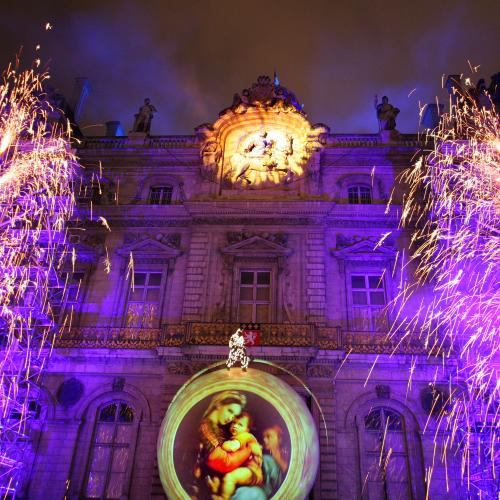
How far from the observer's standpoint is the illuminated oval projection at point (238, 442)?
Answer: 39.0ft

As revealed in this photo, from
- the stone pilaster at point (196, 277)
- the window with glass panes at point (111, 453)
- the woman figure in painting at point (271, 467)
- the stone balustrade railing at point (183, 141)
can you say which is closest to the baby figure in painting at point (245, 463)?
the woman figure in painting at point (271, 467)

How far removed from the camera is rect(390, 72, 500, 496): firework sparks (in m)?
14.4

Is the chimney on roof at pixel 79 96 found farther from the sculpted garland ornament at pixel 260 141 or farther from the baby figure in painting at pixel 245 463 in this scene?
the baby figure in painting at pixel 245 463

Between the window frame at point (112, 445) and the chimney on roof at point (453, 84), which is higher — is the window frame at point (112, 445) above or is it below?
below

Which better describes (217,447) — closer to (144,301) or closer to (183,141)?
(144,301)

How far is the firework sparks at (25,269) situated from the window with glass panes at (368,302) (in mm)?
10686

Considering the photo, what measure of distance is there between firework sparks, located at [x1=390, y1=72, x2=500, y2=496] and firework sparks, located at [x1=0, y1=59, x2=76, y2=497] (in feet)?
40.9

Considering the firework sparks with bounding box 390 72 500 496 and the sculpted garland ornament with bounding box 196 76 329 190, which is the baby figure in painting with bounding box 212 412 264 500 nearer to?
the firework sparks with bounding box 390 72 500 496

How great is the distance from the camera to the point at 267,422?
12633 millimetres

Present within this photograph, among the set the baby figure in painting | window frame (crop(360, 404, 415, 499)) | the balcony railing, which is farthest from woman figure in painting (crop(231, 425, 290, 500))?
window frame (crop(360, 404, 415, 499))

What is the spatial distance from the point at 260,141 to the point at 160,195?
495 centimetres

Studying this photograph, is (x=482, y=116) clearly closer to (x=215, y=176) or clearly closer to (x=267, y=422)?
(x=215, y=176)

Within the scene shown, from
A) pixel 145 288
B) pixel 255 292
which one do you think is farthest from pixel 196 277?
pixel 255 292

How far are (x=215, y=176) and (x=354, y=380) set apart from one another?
9.94 meters
